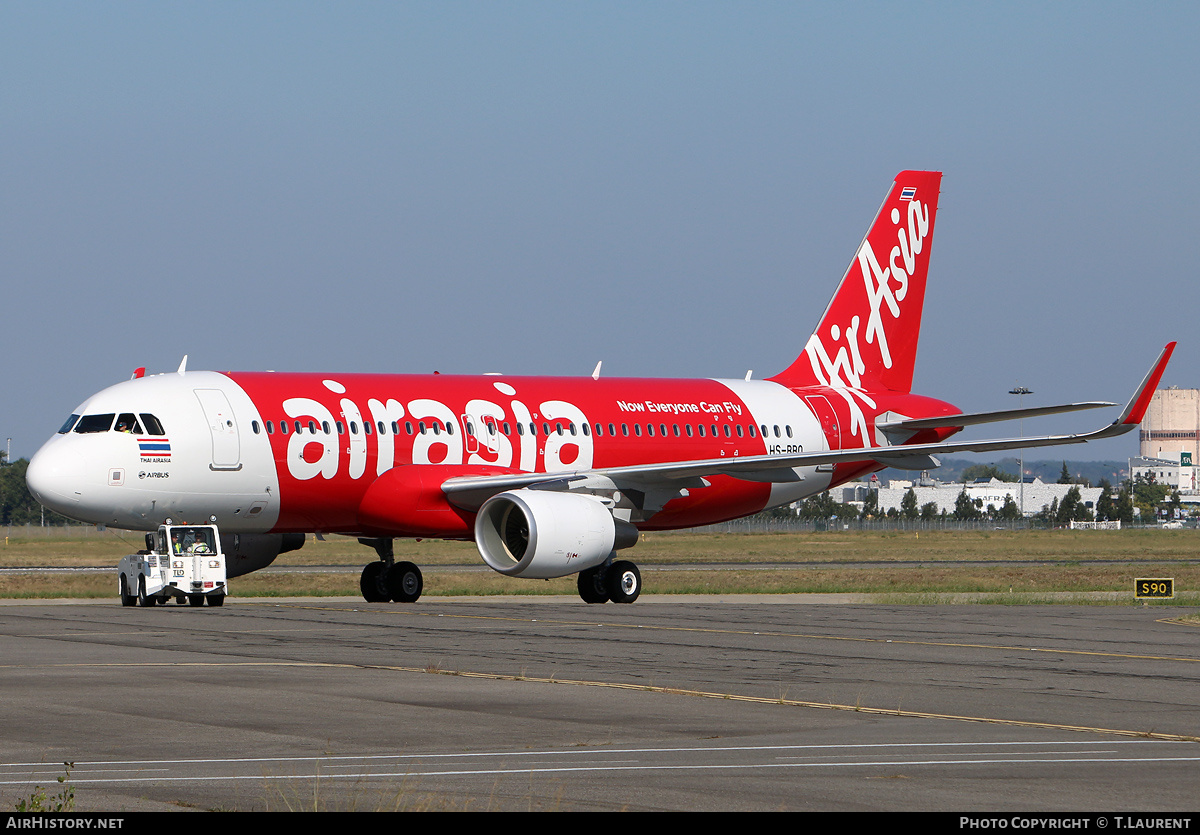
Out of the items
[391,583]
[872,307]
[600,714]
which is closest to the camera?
[600,714]

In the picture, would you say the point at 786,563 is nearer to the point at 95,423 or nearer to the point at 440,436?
the point at 440,436

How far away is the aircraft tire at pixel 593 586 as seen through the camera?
113ft

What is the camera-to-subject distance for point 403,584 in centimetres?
3534

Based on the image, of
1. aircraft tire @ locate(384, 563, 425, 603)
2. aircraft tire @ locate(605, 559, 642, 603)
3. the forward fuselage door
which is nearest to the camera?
the forward fuselage door

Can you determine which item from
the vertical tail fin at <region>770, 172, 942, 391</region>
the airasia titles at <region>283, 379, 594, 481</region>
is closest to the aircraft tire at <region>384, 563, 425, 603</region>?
the airasia titles at <region>283, 379, 594, 481</region>

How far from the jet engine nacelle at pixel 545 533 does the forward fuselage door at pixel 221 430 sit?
471cm

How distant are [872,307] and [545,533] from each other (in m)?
14.8

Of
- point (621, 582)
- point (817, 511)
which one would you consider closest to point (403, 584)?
point (621, 582)

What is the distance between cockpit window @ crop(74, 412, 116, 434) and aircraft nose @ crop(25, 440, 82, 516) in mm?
569

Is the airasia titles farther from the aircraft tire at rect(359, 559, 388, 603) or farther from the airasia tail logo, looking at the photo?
the airasia tail logo

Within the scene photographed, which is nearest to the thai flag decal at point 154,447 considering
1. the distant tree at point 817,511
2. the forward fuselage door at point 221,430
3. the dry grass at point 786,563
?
the forward fuselage door at point 221,430

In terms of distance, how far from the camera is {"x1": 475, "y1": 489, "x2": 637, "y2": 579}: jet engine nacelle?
31.5 m

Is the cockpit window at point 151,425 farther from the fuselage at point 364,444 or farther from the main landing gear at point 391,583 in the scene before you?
the main landing gear at point 391,583

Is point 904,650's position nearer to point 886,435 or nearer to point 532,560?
point 532,560
